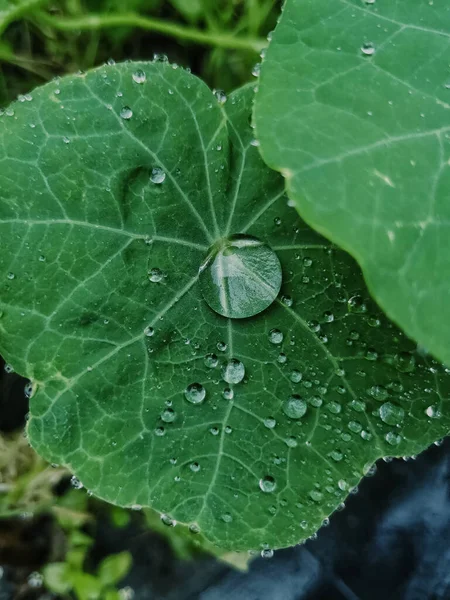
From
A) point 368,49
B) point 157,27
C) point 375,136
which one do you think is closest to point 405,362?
point 375,136

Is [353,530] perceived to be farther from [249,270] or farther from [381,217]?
[381,217]

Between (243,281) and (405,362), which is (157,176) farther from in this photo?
(405,362)

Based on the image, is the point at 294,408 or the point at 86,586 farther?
the point at 86,586

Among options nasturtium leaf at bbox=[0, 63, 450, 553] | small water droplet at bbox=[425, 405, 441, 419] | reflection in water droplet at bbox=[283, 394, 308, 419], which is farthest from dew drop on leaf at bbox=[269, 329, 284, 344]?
small water droplet at bbox=[425, 405, 441, 419]

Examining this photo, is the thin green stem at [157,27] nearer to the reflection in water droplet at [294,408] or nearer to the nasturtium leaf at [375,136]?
the nasturtium leaf at [375,136]

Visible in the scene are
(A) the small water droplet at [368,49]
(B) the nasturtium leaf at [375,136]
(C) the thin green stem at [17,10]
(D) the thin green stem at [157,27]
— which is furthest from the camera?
(D) the thin green stem at [157,27]

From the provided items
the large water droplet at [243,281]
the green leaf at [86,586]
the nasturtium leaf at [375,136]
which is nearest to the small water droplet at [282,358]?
the large water droplet at [243,281]
